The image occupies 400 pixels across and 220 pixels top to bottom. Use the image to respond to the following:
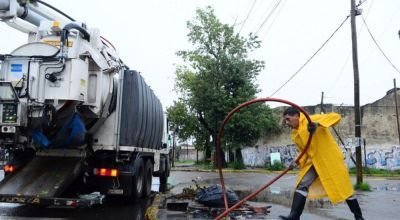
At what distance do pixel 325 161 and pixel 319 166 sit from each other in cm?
10

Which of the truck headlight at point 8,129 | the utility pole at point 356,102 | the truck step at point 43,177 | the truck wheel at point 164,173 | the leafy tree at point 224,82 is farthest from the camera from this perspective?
the leafy tree at point 224,82

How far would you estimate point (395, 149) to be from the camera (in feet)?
118

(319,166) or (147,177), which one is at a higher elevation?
(319,166)

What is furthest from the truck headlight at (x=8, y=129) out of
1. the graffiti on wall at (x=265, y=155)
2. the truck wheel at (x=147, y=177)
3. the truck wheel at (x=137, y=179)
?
the graffiti on wall at (x=265, y=155)

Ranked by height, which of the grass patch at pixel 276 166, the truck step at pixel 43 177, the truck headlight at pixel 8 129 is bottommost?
the grass patch at pixel 276 166

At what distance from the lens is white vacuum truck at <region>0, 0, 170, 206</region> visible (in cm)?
809

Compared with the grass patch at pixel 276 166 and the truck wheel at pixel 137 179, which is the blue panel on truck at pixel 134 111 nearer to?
the truck wheel at pixel 137 179

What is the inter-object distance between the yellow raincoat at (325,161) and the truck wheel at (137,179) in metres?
4.91

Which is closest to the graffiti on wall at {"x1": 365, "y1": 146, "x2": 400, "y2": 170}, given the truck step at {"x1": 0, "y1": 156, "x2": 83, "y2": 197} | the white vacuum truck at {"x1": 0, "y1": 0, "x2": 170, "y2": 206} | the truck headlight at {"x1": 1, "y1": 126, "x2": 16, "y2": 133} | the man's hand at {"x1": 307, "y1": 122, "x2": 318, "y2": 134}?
the white vacuum truck at {"x1": 0, "y1": 0, "x2": 170, "y2": 206}

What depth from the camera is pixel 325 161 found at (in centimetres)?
638

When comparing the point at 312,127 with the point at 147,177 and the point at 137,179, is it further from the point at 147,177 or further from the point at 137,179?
the point at 147,177

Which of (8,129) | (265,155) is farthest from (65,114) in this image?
(265,155)

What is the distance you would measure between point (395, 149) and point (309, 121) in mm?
32773

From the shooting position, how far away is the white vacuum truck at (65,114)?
26.6 feet
